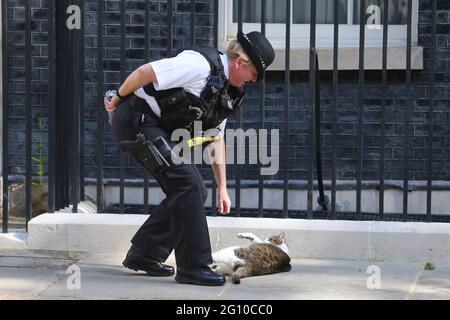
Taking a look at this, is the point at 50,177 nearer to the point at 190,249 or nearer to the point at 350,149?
the point at 190,249

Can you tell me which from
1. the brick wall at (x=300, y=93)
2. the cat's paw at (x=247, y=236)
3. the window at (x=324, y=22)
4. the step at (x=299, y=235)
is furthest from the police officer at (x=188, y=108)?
the window at (x=324, y=22)

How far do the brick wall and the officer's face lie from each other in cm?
253

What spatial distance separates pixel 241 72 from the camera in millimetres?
5402

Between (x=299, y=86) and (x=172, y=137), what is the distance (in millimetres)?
2734

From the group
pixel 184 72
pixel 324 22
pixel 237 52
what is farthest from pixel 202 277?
pixel 324 22

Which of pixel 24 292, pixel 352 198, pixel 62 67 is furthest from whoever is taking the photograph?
pixel 352 198

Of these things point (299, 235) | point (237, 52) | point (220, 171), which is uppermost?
point (237, 52)

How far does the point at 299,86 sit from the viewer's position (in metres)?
8.05

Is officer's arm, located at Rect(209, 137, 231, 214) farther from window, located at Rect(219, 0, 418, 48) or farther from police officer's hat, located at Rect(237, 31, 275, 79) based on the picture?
window, located at Rect(219, 0, 418, 48)

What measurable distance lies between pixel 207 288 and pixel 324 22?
11.6 feet

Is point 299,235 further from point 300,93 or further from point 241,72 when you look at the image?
point 300,93
